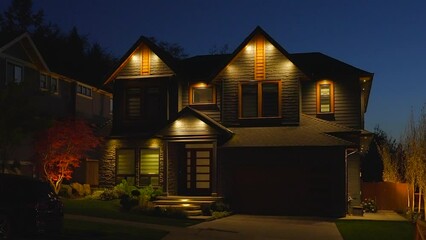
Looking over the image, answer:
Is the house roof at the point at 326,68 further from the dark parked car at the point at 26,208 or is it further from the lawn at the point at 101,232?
the dark parked car at the point at 26,208

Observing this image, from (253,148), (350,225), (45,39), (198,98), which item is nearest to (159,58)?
(198,98)

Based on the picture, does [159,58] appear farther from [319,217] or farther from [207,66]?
[319,217]

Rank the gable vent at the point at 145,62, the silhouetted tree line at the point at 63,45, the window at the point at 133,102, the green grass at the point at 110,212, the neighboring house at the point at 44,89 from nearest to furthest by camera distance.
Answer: the green grass at the point at 110,212 < the gable vent at the point at 145,62 < the window at the point at 133,102 < the neighboring house at the point at 44,89 < the silhouetted tree line at the point at 63,45

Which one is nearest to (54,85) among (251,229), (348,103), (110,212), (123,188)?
(123,188)

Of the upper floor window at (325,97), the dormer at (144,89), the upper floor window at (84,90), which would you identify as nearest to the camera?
the upper floor window at (325,97)

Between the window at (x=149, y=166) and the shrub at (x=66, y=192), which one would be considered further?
the window at (x=149, y=166)

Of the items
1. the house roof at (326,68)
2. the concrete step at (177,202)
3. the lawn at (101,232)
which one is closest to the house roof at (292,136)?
the house roof at (326,68)

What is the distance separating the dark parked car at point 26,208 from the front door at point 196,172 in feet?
43.6

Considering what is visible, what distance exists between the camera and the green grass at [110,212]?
2214 cm

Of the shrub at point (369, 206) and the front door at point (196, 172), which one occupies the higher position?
the front door at point (196, 172)

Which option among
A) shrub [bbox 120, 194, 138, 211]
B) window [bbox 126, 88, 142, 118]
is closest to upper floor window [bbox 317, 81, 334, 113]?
window [bbox 126, 88, 142, 118]

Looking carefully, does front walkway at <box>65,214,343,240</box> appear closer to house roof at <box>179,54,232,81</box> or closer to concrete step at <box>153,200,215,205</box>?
concrete step at <box>153,200,215,205</box>

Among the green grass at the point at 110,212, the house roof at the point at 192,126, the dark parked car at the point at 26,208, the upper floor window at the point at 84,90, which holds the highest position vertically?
the upper floor window at the point at 84,90

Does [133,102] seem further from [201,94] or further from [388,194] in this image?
[388,194]
